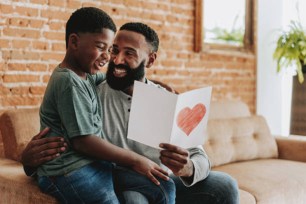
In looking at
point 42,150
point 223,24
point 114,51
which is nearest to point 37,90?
point 114,51

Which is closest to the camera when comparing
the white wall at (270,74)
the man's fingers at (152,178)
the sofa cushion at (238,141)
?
the man's fingers at (152,178)

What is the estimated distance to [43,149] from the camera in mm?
1617

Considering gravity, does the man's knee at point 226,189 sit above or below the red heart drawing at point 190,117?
below

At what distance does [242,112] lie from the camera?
3.44 metres

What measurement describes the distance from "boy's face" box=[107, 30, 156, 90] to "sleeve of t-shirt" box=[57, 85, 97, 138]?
14.4 inches

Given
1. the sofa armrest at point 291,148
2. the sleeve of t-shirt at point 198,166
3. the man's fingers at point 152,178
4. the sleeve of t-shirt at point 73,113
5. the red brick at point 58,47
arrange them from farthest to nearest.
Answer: the sofa armrest at point 291,148 → the red brick at point 58,47 → the sleeve of t-shirt at point 198,166 → the man's fingers at point 152,178 → the sleeve of t-shirt at point 73,113

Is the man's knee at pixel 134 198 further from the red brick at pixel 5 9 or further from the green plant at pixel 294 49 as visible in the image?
the green plant at pixel 294 49

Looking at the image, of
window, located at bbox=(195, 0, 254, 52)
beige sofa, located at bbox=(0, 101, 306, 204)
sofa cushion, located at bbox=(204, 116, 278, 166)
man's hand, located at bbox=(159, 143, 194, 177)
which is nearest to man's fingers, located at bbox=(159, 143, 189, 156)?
man's hand, located at bbox=(159, 143, 194, 177)

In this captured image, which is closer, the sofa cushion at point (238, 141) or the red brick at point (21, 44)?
the red brick at point (21, 44)

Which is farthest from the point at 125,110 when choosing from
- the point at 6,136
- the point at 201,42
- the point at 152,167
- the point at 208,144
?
the point at 201,42

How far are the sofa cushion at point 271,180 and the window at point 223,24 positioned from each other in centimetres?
116

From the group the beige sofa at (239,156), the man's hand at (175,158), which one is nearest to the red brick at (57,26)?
the beige sofa at (239,156)

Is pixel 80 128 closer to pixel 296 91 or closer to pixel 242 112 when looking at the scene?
pixel 242 112

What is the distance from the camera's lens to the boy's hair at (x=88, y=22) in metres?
1.73
